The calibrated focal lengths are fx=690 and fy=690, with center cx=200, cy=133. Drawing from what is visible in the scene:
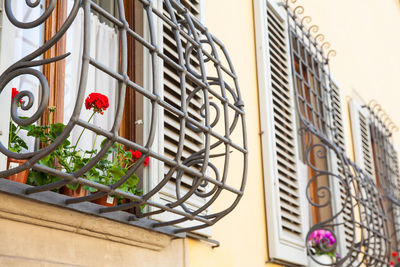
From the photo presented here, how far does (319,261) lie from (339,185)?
111cm

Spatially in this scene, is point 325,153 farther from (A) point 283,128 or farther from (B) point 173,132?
(B) point 173,132

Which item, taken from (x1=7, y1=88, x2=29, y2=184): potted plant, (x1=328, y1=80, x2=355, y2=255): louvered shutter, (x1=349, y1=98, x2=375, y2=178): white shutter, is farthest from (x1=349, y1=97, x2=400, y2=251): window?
(x1=7, y1=88, x2=29, y2=184): potted plant

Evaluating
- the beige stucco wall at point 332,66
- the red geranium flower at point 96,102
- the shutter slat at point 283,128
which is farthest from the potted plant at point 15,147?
the shutter slat at point 283,128

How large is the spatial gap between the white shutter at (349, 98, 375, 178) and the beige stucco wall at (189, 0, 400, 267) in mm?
107

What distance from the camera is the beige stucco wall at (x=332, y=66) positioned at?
3.76 m

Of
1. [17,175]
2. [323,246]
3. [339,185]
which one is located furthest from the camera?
[339,185]

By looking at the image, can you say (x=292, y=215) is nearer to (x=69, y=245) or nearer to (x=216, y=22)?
(x=216, y=22)

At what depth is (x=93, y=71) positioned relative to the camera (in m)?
3.12

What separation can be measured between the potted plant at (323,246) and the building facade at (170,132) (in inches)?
0.6

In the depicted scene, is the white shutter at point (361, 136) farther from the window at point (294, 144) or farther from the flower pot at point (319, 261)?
the flower pot at point (319, 261)

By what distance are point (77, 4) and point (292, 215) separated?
2.63 metres

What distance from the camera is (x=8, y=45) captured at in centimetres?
238

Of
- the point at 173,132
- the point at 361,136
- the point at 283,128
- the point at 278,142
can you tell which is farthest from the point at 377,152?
the point at 173,132

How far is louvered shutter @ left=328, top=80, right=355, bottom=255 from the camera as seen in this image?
17.5 ft
